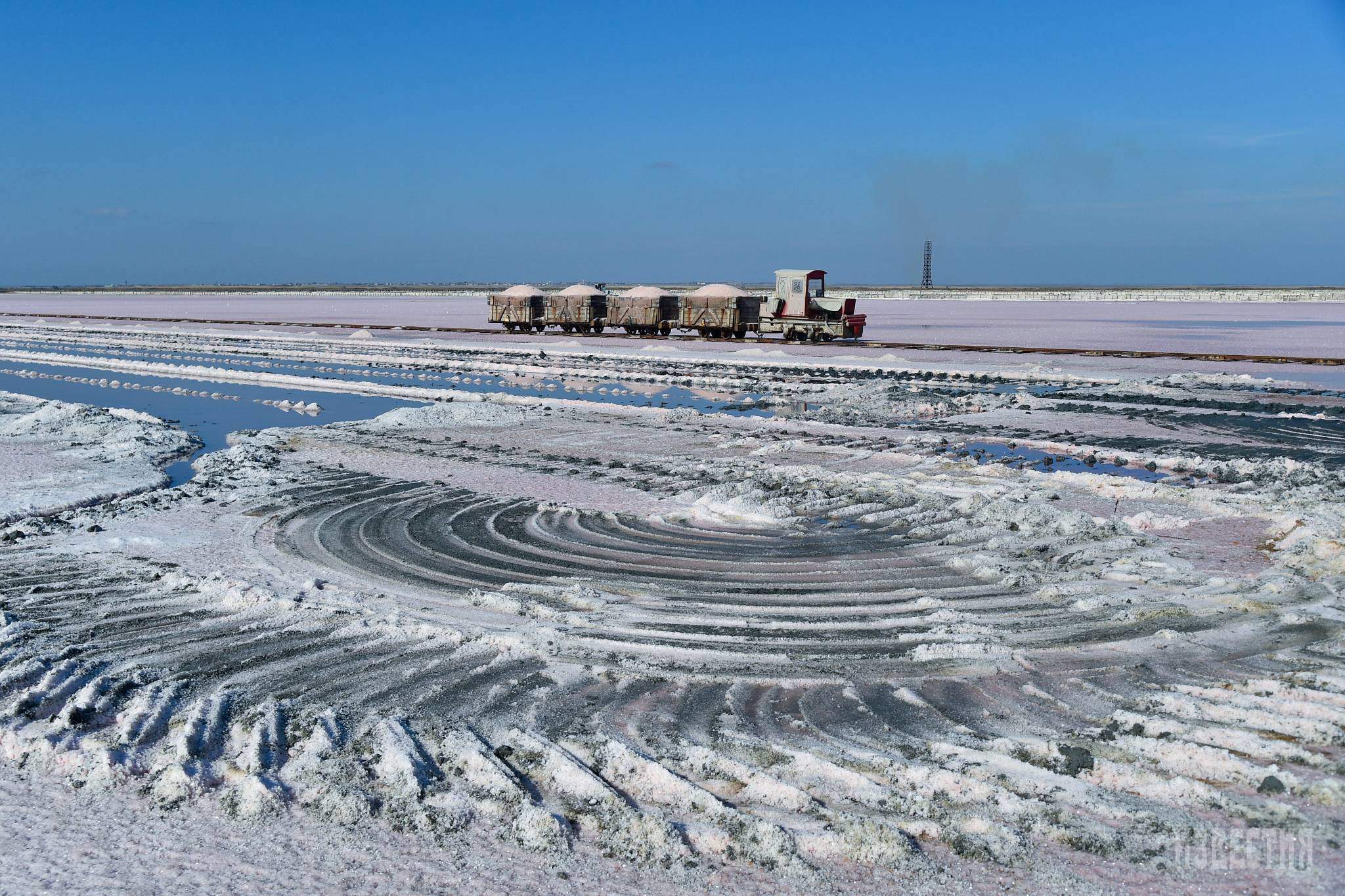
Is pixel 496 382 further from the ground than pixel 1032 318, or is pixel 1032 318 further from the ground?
pixel 1032 318

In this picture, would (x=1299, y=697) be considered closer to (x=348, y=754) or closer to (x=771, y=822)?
(x=771, y=822)

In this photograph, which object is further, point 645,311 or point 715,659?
point 645,311

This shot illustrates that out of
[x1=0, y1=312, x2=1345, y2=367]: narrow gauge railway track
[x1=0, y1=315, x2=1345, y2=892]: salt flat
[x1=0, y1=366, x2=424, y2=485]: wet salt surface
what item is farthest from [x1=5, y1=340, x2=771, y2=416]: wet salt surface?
[x1=0, y1=312, x2=1345, y2=367]: narrow gauge railway track

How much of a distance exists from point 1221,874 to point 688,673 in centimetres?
264

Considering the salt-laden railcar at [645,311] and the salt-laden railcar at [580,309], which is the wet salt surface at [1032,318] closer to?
the salt-laden railcar at [580,309]

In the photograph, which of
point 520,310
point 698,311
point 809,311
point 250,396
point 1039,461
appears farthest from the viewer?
point 520,310

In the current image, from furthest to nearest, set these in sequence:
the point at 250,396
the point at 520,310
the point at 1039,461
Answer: the point at 520,310
the point at 250,396
the point at 1039,461

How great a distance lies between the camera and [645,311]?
1572 inches

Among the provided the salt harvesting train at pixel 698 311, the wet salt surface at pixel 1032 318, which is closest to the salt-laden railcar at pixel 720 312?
the salt harvesting train at pixel 698 311

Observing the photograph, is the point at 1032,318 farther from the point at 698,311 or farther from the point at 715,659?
the point at 715,659

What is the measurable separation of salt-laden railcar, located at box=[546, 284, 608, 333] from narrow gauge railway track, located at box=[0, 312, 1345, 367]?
477 millimetres

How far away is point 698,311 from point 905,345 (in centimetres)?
818

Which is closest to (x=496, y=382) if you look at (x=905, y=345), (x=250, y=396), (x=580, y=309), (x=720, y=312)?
(x=250, y=396)

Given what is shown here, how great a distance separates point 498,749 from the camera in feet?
15.3
